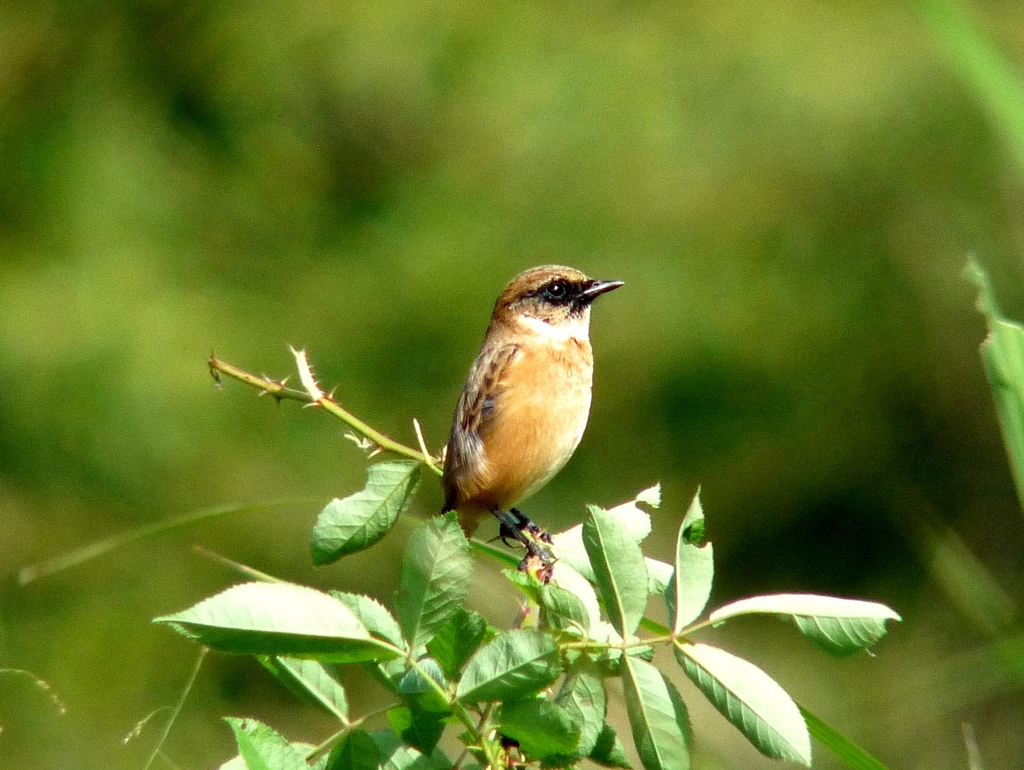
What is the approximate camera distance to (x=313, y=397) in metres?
1.89

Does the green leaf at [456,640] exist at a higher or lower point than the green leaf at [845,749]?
higher

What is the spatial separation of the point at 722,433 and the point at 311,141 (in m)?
3.14

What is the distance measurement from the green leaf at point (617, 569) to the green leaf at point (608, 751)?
138 millimetres

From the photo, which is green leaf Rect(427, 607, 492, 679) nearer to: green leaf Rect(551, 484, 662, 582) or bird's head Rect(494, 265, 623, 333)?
green leaf Rect(551, 484, 662, 582)

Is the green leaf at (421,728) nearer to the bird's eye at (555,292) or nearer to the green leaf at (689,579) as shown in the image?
the green leaf at (689,579)

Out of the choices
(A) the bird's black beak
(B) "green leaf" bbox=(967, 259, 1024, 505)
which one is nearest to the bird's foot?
(B) "green leaf" bbox=(967, 259, 1024, 505)

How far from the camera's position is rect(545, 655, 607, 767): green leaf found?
148 centimetres

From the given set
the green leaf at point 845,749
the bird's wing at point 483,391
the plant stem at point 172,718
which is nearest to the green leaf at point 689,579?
the green leaf at point 845,749

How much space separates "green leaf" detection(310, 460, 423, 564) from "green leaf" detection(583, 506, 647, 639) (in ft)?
1.00

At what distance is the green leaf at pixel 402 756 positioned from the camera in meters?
1.49

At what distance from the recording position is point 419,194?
8234 millimetres

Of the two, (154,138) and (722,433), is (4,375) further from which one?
(722,433)

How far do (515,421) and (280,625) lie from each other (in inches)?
79.4

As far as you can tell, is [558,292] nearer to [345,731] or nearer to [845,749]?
[845,749]
